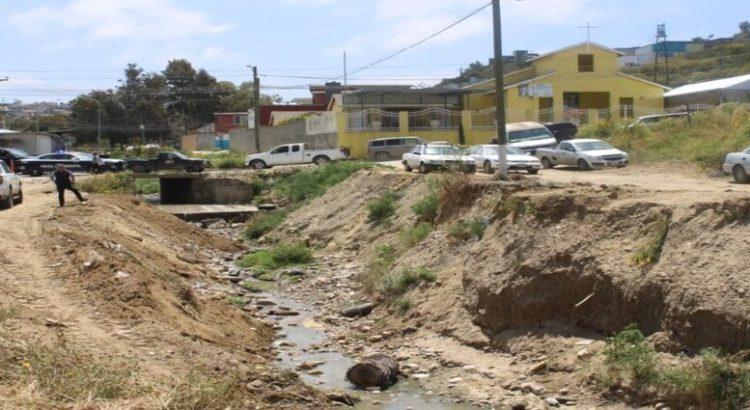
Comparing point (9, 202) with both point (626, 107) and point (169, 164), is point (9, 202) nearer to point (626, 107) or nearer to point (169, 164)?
point (169, 164)

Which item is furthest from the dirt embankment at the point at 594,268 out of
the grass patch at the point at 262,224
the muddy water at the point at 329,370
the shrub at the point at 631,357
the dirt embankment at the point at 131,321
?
the grass patch at the point at 262,224

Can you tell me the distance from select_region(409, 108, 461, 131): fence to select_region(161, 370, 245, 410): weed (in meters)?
47.4

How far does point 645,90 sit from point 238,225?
119 ft

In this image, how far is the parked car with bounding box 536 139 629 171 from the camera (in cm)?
3728

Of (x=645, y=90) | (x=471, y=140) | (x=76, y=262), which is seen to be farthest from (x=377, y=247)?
(x=645, y=90)

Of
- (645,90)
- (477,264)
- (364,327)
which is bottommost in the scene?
(364,327)

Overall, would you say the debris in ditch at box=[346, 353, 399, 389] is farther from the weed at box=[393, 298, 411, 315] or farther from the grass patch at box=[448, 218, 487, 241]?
the grass patch at box=[448, 218, 487, 241]

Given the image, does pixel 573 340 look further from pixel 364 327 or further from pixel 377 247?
pixel 377 247

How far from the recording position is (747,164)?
28.1 meters

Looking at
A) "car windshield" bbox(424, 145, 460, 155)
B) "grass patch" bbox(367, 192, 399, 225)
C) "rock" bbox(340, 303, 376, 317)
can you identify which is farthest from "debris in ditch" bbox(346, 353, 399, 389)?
"car windshield" bbox(424, 145, 460, 155)

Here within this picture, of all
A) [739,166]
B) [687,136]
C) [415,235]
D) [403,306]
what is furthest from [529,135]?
[403,306]

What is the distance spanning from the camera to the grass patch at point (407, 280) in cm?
2067

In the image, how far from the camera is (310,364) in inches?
632

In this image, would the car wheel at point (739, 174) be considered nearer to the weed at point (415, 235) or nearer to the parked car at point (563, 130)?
the weed at point (415, 235)
